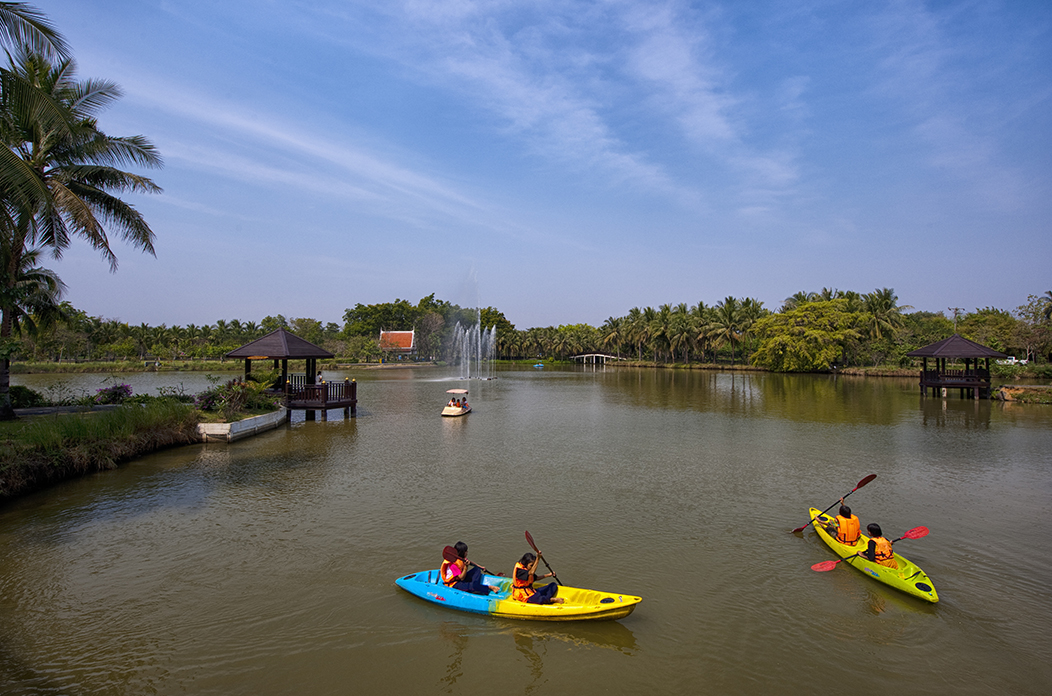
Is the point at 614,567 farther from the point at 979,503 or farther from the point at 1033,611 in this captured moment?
the point at 979,503

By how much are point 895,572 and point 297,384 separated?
2516cm

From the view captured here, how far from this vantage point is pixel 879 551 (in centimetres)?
816

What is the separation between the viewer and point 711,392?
39812 mm

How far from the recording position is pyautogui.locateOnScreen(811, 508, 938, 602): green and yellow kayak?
7566mm

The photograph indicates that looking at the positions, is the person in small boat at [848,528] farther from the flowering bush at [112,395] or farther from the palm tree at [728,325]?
the palm tree at [728,325]

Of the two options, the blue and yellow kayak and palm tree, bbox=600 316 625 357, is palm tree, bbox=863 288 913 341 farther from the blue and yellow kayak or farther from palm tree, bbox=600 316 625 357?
the blue and yellow kayak

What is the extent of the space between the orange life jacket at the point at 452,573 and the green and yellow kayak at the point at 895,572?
20.6 feet

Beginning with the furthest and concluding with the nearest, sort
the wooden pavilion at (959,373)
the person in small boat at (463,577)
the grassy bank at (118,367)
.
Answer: the grassy bank at (118,367) → the wooden pavilion at (959,373) → the person in small boat at (463,577)

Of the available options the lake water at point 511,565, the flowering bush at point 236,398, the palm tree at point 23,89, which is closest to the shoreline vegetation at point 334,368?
the lake water at point 511,565

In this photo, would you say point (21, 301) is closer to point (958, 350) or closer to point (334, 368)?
point (958, 350)

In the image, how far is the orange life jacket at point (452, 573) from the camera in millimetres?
7414

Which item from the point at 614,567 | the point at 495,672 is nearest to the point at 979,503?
the point at 614,567

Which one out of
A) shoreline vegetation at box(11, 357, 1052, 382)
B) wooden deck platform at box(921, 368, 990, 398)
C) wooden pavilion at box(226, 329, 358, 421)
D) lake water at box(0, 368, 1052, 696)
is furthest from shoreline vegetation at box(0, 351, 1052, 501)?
shoreline vegetation at box(11, 357, 1052, 382)

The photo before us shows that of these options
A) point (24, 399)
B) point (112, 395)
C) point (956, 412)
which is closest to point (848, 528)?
point (112, 395)
